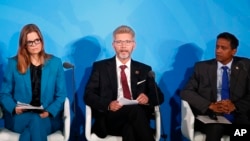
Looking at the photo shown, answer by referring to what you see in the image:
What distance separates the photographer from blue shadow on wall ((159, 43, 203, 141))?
16.6 ft

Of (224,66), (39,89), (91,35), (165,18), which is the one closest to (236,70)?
(224,66)

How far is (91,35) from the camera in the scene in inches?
191

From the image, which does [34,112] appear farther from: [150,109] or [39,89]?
[150,109]

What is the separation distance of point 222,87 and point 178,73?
30.5 inches

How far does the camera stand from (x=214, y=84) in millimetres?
4438

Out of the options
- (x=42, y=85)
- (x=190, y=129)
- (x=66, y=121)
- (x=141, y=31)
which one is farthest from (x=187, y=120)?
(x=42, y=85)

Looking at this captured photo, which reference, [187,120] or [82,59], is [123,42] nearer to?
[82,59]

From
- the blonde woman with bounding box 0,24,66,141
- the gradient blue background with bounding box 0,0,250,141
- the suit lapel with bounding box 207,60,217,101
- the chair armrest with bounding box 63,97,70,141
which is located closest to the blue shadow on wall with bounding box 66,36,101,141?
the gradient blue background with bounding box 0,0,250,141

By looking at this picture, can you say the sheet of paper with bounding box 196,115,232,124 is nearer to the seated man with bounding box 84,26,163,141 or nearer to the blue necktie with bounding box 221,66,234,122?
the blue necktie with bounding box 221,66,234,122

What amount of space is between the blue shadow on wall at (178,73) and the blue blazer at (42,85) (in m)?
1.39

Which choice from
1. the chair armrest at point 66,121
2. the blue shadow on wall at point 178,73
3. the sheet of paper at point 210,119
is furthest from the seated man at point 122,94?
the blue shadow on wall at point 178,73

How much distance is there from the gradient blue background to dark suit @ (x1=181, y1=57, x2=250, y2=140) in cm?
61

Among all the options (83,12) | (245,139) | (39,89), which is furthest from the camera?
(83,12)

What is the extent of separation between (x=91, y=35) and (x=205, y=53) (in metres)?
1.41
